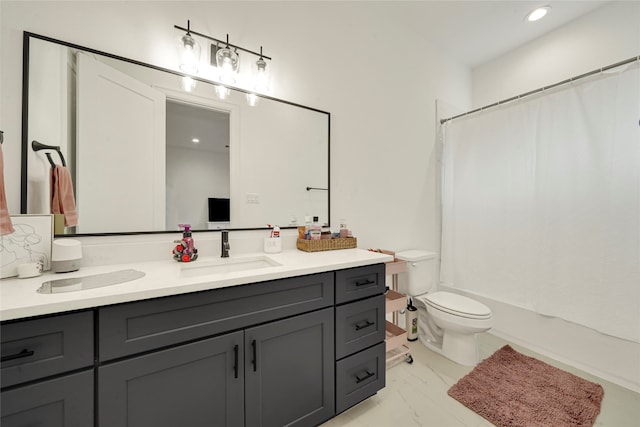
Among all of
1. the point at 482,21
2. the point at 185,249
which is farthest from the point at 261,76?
the point at 482,21

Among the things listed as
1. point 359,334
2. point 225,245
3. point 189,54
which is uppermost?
point 189,54

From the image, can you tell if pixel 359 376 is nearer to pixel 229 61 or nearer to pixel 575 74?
pixel 229 61

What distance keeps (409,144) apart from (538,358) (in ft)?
6.65

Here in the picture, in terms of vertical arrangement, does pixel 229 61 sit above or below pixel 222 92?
above

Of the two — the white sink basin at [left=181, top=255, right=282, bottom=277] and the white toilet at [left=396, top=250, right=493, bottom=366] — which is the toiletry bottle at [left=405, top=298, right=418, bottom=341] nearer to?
the white toilet at [left=396, top=250, right=493, bottom=366]

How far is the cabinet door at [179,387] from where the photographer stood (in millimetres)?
748

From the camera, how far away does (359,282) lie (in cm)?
128

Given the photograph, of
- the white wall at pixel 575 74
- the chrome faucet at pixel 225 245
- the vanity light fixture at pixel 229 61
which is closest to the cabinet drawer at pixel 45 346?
the chrome faucet at pixel 225 245

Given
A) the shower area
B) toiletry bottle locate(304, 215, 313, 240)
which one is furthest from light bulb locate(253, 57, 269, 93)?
the shower area

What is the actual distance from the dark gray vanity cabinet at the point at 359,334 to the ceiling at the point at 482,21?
218 cm

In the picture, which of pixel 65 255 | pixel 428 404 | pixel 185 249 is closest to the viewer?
pixel 65 255

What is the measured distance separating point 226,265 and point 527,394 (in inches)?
78.4

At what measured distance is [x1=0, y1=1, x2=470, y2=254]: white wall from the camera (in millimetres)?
1049

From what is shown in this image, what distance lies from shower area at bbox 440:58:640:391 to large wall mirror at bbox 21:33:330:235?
1.67 m
